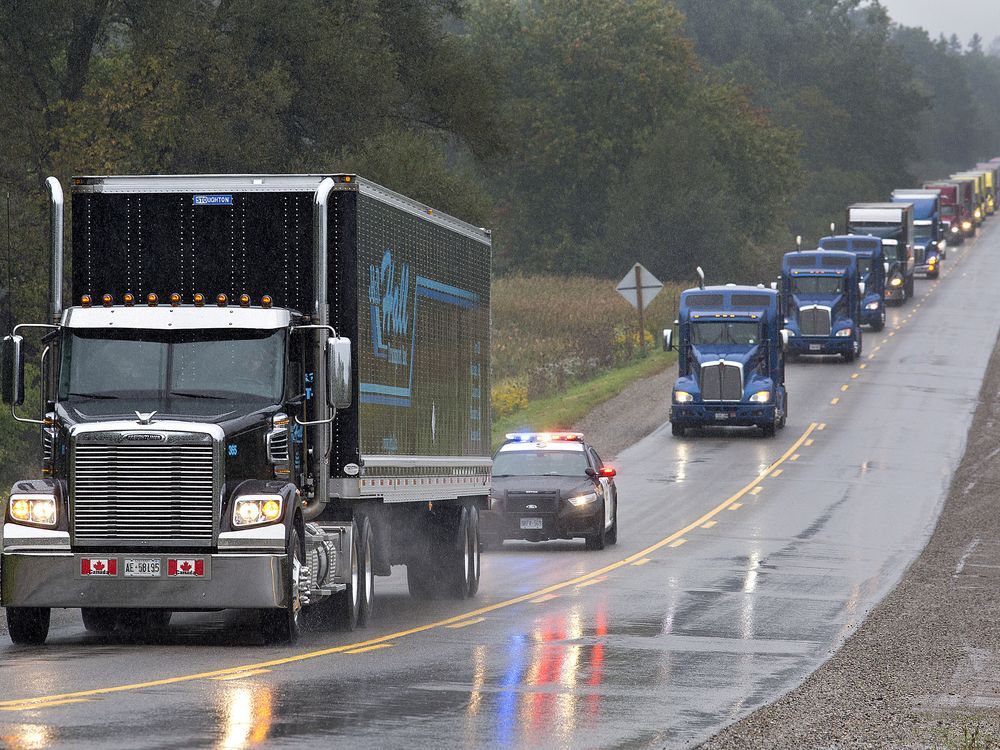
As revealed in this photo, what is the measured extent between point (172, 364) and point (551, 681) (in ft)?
14.3

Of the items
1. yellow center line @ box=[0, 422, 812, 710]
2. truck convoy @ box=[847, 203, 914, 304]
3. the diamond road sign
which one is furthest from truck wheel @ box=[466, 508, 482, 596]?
truck convoy @ box=[847, 203, 914, 304]

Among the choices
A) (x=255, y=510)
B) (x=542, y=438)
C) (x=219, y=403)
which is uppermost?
(x=219, y=403)

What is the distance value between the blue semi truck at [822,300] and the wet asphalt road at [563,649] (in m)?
22.5

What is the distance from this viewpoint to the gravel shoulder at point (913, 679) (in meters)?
11.5

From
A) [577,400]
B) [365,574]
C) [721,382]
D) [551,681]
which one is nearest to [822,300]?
[577,400]

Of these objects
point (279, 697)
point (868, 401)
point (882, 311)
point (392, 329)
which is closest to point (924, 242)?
point (882, 311)

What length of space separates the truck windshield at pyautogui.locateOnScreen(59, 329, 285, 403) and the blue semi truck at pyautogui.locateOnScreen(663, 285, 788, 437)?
103ft

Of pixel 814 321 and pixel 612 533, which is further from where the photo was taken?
pixel 814 321

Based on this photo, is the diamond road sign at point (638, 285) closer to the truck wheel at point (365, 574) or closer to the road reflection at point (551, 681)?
the road reflection at point (551, 681)

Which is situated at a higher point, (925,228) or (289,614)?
(925,228)

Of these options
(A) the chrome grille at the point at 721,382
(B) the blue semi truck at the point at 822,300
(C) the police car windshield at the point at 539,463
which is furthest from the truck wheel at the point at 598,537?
(B) the blue semi truck at the point at 822,300

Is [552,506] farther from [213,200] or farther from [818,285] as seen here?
[818,285]

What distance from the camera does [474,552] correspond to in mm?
21875

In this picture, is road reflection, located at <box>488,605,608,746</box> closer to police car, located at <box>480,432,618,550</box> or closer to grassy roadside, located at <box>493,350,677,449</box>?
police car, located at <box>480,432,618,550</box>
